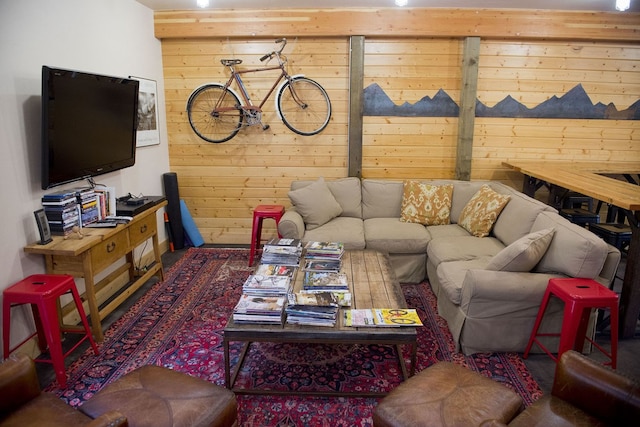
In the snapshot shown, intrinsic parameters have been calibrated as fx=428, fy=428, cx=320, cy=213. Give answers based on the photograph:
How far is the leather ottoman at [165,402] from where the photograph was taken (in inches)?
63.2

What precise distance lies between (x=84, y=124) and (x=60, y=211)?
2.07 feet

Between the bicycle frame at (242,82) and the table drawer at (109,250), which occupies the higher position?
the bicycle frame at (242,82)

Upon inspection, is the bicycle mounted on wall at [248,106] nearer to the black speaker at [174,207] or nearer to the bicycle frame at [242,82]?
the bicycle frame at [242,82]

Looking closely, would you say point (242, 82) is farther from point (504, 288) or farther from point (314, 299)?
point (504, 288)

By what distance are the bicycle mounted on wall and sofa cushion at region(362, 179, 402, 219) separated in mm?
900

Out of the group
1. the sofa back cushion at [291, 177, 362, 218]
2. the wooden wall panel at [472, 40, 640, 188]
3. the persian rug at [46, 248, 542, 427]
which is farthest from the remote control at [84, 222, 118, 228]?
the wooden wall panel at [472, 40, 640, 188]

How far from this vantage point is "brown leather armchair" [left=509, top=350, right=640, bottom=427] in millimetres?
1506

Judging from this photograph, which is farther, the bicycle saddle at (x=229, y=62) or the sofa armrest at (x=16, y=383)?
the bicycle saddle at (x=229, y=62)

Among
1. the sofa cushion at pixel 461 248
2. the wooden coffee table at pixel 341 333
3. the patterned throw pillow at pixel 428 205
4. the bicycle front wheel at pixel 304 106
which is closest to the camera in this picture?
the wooden coffee table at pixel 341 333

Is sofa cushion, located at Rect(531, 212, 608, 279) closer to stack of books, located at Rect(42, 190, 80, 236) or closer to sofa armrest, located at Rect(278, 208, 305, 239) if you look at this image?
sofa armrest, located at Rect(278, 208, 305, 239)

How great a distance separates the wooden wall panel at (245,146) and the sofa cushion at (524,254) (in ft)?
7.84

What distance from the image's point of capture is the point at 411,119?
15.3ft

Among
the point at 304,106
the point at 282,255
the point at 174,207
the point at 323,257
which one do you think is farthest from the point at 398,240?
the point at 174,207

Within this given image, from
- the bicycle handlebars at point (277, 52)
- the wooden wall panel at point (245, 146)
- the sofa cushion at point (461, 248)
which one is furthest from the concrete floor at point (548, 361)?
the bicycle handlebars at point (277, 52)
